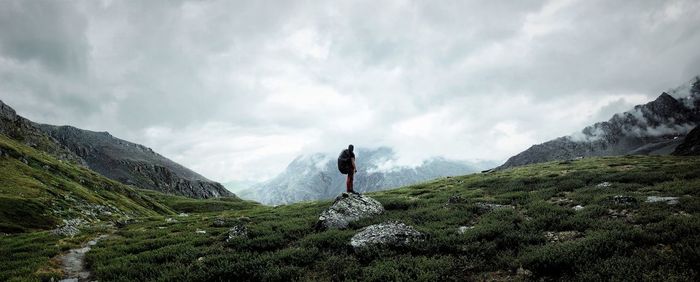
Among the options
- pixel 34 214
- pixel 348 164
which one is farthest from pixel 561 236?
pixel 34 214

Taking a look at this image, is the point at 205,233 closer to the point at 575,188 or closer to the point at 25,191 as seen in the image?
the point at 575,188

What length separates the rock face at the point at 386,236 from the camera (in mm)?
14906

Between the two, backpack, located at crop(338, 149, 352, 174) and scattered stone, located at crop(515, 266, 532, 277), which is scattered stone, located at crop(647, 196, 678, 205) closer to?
scattered stone, located at crop(515, 266, 532, 277)

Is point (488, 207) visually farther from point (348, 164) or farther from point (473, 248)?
point (348, 164)

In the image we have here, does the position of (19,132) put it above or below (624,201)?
above

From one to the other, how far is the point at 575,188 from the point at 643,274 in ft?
60.6

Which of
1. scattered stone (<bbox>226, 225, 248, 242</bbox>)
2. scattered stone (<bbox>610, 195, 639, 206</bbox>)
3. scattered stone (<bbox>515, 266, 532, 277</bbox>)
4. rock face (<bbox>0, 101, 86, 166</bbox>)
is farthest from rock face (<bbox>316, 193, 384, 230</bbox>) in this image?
rock face (<bbox>0, 101, 86, 166</bbox>)

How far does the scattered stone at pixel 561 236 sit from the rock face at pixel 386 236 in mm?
4737

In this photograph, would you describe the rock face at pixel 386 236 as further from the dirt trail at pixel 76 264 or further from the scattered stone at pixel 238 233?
the dirt trail at pixel 76 264

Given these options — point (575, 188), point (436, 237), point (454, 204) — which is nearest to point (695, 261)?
point (436, 237)

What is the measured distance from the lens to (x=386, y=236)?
50.2 ft

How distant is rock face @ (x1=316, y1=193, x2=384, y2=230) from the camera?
19.8m

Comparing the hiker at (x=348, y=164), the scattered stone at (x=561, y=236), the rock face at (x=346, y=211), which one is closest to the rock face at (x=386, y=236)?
the rock face at (x=346, y=211)

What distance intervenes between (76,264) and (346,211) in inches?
500
